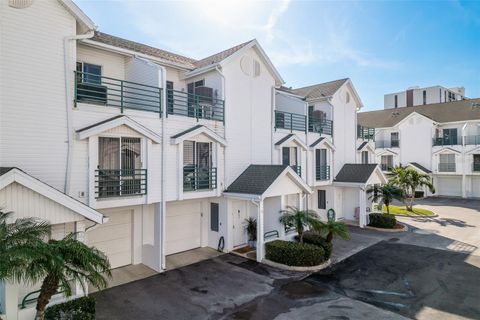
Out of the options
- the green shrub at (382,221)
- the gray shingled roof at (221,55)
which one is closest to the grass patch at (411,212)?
the green shrub at (382,221)

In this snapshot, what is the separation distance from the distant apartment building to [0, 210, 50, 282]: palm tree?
65880mm

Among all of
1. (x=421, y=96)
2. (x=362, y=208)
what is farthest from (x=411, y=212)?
(x=421, y=96)

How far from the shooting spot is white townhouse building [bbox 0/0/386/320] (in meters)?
9.81

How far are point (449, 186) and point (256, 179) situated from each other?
3498 centimetres

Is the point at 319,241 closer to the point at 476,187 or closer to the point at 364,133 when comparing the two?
the point at 364,133

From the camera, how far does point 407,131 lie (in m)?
41.3

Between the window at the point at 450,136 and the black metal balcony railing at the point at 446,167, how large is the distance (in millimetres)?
2737

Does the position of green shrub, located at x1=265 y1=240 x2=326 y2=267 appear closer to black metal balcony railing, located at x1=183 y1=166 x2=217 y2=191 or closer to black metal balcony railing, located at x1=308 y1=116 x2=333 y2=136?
black metal balcony railing, located at x1=183 y1=166 x2=217 y2=191

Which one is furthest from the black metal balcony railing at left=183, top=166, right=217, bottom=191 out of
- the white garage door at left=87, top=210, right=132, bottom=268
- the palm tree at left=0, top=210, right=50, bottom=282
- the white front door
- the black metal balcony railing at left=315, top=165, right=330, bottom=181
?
the black metal balcony railing at left=315, top=165, right=330, bottom=181

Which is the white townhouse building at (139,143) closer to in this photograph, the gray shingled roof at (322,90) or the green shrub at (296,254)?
the green shrub at (296,254)

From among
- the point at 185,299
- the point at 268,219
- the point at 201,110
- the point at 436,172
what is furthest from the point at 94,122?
the point at 436,172

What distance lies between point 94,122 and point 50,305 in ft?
20.9

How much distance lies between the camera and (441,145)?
38.5m

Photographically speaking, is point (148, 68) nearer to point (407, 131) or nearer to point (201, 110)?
point (201, 110)
